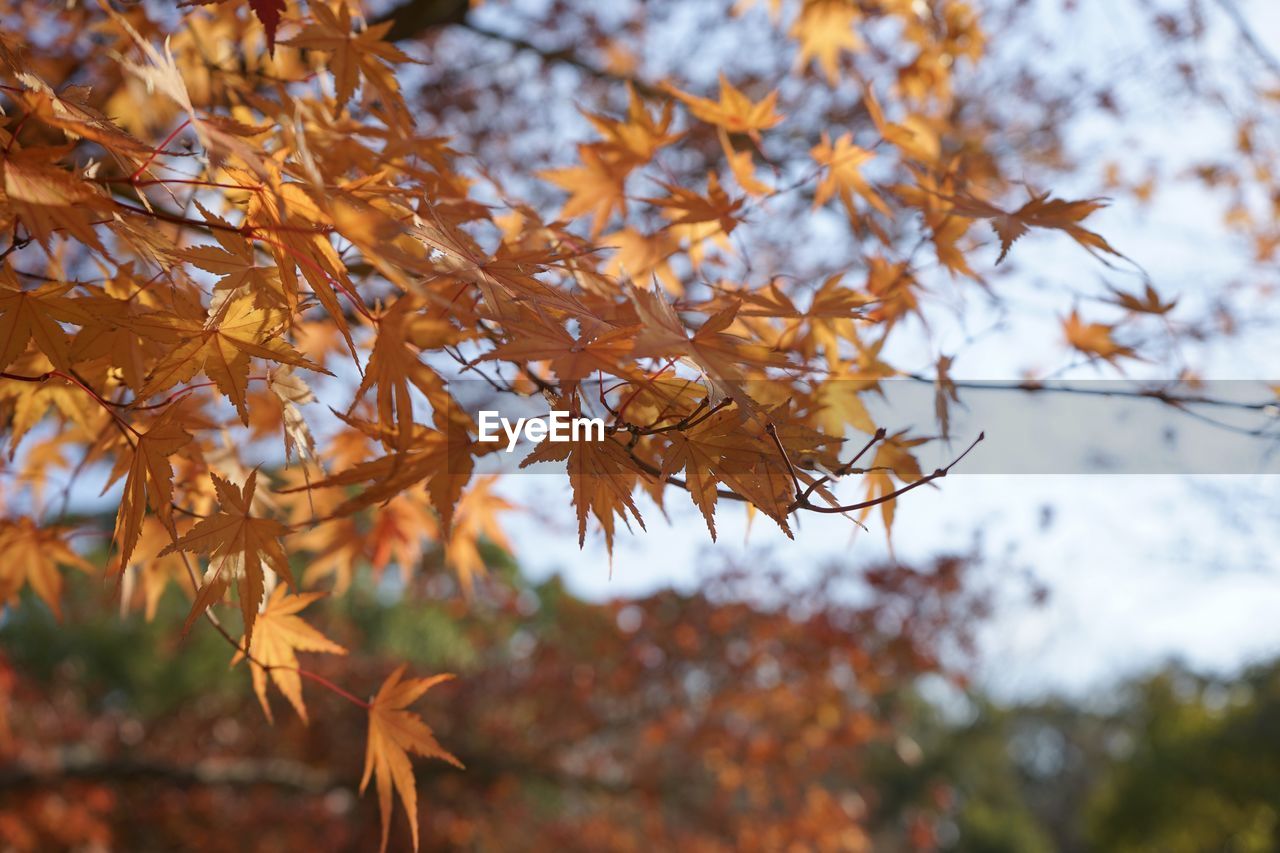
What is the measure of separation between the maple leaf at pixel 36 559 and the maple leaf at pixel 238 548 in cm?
76

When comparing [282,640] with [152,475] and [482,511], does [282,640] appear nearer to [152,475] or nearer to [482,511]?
[152,475]

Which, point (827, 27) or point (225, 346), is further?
point (827, 27)

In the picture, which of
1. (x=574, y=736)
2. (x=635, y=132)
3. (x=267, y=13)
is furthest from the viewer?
(x=574, y=736)

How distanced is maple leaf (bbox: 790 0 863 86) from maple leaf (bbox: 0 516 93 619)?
2.25 metres

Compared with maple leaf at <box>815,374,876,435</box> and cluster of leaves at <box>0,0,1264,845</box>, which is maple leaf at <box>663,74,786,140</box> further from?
maple leaf at <box>815,374,876,435</box>

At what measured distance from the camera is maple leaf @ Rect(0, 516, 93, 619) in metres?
1.59

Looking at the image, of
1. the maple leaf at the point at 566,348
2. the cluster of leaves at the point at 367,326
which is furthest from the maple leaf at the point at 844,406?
the maple leaf at the point at 566,348

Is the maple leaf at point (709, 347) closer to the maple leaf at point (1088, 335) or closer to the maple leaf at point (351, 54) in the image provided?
the maple leaf at point (351, 54)

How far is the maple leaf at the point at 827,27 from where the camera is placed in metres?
2.60

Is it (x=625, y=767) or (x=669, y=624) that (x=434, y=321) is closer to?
(x=669, y=624)

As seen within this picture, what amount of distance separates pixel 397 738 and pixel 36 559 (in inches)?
36.2

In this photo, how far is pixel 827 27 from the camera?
268cm

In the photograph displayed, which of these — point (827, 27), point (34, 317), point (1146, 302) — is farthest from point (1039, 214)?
point (827, 27)

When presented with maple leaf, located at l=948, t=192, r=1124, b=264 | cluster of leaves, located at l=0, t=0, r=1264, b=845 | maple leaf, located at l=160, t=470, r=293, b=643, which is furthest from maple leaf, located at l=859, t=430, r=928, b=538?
maple leaf, located at l=160, t=470, r=293, b=643
